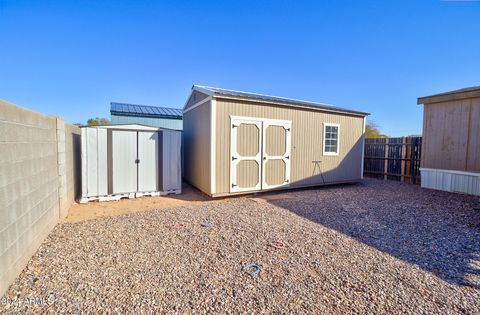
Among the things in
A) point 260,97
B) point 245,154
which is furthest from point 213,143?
point 260,97

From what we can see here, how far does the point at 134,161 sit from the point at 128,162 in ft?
0.47

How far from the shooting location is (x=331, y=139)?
7.26 metres

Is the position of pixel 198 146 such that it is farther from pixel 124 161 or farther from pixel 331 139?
pixel 331 139

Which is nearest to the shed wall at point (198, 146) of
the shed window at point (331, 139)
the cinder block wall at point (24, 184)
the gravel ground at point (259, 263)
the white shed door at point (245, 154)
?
the white shed door at point (245, 154)

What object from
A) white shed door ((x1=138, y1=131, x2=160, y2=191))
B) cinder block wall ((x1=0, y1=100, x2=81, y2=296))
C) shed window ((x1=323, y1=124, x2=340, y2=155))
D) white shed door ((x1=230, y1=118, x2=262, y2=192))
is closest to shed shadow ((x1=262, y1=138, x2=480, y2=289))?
white shed door ((x1=230, y1=118, x2=262, y2=192))

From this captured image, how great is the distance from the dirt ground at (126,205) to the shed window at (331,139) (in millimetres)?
4405

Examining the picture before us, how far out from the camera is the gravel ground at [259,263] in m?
1.69

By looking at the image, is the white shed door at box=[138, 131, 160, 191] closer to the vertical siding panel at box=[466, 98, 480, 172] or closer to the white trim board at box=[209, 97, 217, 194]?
the white trim board at box=[209, 97, 217, 194]

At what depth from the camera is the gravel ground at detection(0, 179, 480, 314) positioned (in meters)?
1.69

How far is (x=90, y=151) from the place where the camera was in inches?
197

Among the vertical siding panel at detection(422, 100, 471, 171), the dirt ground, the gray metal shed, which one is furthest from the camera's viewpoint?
the vertical siding panel at detection(422, 100, 471, 171)

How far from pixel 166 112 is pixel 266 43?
23.0 ft

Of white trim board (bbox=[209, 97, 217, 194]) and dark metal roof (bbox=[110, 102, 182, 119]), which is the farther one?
dark metal roof (bbox=[110, 102, 182, 119])

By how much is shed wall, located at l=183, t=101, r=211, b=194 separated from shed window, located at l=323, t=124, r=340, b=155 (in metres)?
4.05
